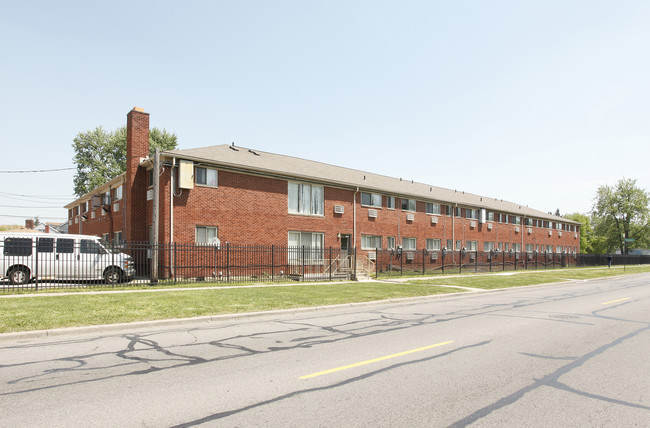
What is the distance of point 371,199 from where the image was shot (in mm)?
30312

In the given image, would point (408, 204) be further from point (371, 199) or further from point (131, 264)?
point (131, 264)

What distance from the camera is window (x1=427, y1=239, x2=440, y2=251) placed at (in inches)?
1391

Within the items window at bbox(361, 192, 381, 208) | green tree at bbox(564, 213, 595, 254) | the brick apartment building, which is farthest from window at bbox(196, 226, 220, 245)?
green tree at bbox(564, 213, 595, 254)

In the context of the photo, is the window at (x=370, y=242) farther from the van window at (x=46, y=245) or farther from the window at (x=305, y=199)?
the van window at (x=46, y=245)

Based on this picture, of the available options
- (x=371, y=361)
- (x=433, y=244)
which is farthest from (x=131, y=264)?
(x=433, y=244)

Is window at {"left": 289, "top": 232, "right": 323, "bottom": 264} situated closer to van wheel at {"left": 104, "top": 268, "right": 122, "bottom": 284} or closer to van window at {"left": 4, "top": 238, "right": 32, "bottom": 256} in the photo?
van wheel at {"left": 104, "top": 268, "right": 122, "bottom": 284}

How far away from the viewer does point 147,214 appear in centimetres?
2372

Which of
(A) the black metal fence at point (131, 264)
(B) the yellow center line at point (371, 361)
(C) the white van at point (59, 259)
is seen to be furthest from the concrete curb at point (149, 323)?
(C) the white van at point (59, 259)

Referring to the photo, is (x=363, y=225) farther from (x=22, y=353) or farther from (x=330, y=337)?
(x=22, y=353)

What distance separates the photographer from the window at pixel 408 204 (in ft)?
108

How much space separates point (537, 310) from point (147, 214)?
65.8 feet

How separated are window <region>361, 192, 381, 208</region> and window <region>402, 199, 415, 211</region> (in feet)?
10.2

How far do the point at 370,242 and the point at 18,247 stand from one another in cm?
2056

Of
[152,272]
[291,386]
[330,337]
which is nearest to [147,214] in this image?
[152,272]
